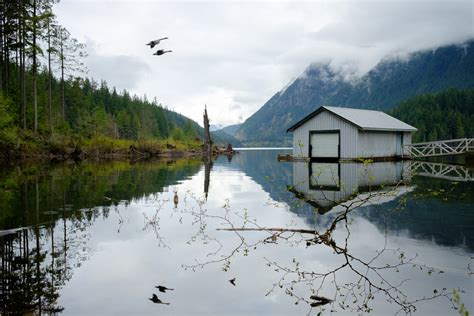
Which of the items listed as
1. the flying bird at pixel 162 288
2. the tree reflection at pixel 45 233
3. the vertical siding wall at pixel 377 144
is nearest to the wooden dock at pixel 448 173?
the vertical siding wall at pixel 377 144

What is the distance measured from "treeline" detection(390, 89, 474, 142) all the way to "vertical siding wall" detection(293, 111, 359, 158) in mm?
61788

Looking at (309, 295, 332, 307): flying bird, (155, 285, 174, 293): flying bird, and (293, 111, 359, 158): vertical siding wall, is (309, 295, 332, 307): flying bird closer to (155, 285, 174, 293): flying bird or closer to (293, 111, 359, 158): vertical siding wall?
(155, 285, 174, 293): flying bird

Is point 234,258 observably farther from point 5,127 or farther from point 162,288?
point 5,127

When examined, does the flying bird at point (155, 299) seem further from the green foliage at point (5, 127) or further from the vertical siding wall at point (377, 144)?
the green foliage at point (5, 127)

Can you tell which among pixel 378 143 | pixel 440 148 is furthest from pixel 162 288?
pixel 440 148

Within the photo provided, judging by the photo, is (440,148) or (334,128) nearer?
(334,128)

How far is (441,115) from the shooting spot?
9450cm

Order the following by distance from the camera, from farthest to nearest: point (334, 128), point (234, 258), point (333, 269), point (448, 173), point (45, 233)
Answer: point (334, 128), point (448, 173), point (45, 233), point (234, 258), point (333, 269)

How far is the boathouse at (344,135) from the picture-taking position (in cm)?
3341

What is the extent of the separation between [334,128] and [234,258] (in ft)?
94.8

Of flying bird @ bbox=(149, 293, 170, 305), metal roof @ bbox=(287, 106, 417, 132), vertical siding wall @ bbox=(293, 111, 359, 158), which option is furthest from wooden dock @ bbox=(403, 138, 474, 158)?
flying bird @ bbox=(149, 293, 170, 305)

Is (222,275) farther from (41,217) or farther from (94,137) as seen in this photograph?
(94,137)

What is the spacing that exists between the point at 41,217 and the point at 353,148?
89.4 ft

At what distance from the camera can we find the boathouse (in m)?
33.4
